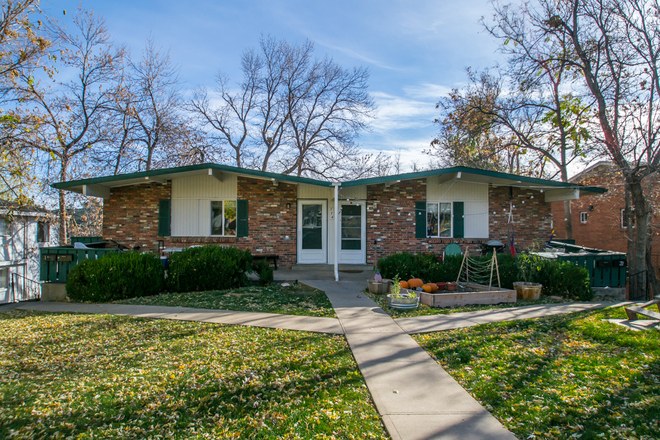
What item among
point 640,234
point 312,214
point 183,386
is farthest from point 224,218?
point 640,234

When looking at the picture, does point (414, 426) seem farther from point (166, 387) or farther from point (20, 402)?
point (20, 402)

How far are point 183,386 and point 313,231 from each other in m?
9.33

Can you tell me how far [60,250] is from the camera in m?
10.2

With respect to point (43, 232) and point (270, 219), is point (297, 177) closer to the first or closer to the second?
point (270, 219)

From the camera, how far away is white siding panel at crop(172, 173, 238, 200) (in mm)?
12883

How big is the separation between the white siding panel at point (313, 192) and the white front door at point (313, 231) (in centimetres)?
16

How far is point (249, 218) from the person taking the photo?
12758 mm

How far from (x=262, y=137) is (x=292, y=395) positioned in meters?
23.3

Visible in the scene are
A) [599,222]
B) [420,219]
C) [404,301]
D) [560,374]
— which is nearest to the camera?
[560,374]

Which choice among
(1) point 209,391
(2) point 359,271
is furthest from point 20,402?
(2) point 359,271

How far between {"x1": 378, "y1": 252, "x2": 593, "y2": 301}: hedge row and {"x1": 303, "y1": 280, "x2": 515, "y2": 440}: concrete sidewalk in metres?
3.73

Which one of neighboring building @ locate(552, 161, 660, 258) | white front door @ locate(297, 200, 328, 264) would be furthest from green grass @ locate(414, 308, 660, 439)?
neighboring building @ locate(552, 161, 660, 258)

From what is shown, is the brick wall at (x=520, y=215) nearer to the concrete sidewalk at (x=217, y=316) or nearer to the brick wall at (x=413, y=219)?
the brick wall at (x=413, y=219)

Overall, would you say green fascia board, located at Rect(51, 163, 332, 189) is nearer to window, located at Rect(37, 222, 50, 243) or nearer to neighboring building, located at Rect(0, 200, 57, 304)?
neighboring building, located at Rect(0, 200, 57, 304)
